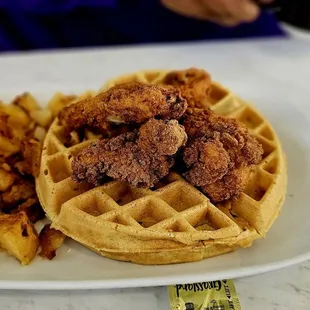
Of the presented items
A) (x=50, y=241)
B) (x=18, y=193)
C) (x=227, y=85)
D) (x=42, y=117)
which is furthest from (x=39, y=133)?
(x=227, y=85)

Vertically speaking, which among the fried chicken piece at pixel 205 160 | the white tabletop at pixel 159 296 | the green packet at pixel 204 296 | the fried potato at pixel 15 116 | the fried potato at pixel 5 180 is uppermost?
the fried chicken piece at pixel 205 160

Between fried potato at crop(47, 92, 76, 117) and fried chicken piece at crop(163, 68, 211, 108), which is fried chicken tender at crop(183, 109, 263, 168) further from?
fried potato at crop(47, 92, 76, 117)

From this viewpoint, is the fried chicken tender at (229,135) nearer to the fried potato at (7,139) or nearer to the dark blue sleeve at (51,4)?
the fried potato at (7,139)

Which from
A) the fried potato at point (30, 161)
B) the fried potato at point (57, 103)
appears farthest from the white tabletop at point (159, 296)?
the fried potato at point (57, 103)

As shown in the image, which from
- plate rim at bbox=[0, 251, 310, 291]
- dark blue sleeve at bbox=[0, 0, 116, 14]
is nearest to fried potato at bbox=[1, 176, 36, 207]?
plate rim at bbox=[0, 251, 310, 291]

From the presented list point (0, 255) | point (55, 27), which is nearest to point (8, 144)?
point (0, 255)

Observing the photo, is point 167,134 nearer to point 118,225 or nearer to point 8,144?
point 118,225
